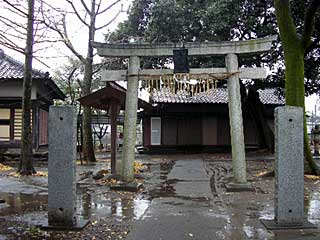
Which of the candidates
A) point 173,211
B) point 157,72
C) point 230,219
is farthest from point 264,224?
point 157,72

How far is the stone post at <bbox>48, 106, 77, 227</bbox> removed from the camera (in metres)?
7.11

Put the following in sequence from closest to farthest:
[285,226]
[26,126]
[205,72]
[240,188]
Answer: [285,226] → [240,188] → [205,72] → [26,126]

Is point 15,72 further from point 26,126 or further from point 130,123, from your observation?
point 130,123

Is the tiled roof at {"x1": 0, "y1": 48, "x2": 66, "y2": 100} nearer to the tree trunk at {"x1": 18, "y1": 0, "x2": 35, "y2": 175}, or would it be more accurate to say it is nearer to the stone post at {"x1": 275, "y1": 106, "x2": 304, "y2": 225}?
the tree trunk at {"x1": 18, "y1": 0, "x2": 35, "y2": 175}

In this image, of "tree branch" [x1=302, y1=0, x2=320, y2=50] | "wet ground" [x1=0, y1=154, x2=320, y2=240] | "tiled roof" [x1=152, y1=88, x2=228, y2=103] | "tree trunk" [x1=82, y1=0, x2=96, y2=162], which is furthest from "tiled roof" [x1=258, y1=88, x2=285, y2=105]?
"wet ground" [x1=0, y1=154, x2=320, y2=240]

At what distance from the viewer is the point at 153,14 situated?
24797 millimetres

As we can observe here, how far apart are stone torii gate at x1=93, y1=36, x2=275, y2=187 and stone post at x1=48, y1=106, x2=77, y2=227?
4925 millimetres

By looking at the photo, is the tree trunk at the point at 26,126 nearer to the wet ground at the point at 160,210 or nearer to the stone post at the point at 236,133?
the wet ground at the point at 160,210

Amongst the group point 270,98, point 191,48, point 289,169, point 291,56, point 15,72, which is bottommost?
point 289,169

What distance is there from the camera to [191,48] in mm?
12133

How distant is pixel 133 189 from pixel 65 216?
4760 millimetres

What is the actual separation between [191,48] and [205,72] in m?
0.81

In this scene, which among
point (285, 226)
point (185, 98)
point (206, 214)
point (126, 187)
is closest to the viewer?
point (285, 226)

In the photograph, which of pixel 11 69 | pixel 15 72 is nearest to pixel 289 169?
pixel 15 72
